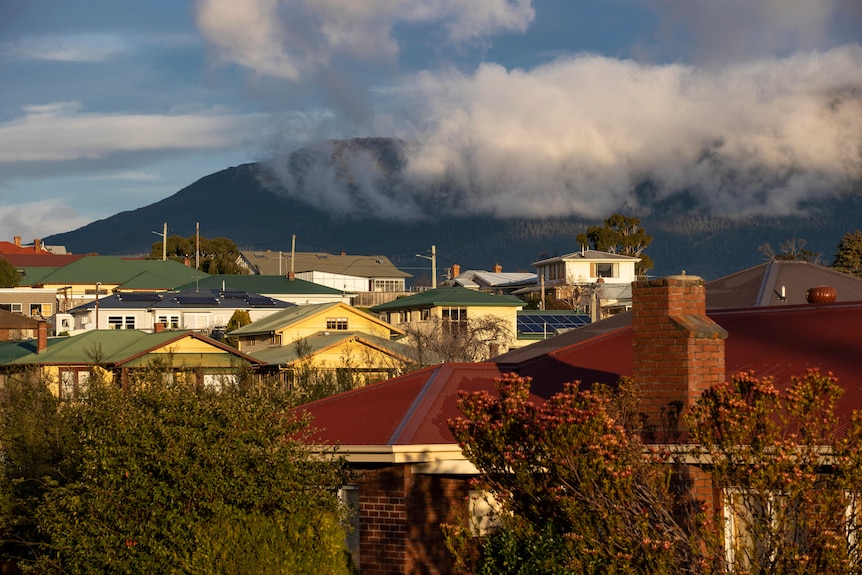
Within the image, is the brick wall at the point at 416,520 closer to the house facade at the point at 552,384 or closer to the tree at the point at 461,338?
the house facade at the point at 552,384

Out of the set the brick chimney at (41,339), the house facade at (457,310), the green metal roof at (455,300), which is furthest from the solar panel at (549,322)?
the brick chimney at (41,339)

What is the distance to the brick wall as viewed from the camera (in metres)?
16.3

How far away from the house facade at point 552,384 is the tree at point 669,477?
7.56 ft

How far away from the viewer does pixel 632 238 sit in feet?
466

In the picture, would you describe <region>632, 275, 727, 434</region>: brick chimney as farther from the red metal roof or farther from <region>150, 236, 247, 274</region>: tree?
<region>150, 236, 247, 274</region>: tree

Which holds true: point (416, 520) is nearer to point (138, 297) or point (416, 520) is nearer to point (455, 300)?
point (455, 300)

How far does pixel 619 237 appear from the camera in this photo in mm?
141250

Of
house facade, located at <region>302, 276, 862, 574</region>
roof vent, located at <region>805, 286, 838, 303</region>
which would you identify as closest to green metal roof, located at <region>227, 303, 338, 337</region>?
house facade, located at <region>302, 276, 862, 574</region>

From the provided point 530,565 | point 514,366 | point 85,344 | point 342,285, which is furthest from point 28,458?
point 342,285

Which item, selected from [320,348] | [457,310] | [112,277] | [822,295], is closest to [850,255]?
[457,310]

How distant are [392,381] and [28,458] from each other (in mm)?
6965

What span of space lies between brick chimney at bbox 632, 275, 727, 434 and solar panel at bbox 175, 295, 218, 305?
77.1 meters

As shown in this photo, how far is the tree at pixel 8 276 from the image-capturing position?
120m

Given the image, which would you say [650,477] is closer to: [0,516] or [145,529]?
[145,529]
